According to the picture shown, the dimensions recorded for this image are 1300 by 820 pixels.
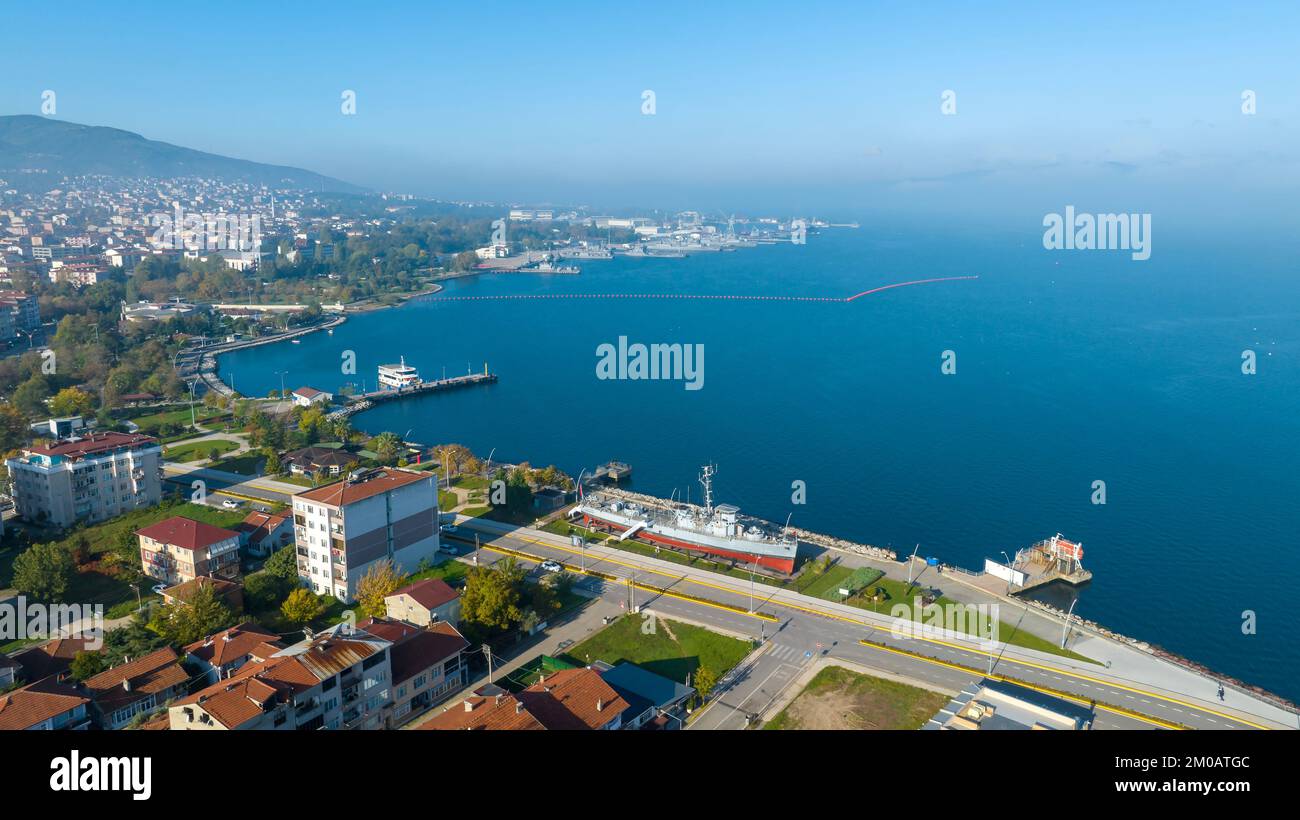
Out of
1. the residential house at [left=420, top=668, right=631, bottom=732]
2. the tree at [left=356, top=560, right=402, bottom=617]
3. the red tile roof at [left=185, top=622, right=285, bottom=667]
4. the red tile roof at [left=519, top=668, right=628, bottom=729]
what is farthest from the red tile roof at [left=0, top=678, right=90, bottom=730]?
the red tile roof at [left=519, top=668, right=628, bottom=729]

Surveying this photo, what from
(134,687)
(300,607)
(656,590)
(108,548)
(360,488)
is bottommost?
(656,590)

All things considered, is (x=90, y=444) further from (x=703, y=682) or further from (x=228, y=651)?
(x=703, y=682)

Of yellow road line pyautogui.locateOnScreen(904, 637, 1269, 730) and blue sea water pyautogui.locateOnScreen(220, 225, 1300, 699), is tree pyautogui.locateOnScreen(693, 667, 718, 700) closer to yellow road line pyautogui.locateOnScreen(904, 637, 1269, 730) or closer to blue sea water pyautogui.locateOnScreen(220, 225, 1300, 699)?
yellow road line pyautogui.locateOnScreen(904, 637, 1269, 730)

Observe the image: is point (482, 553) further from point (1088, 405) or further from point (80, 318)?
point (80, 318)

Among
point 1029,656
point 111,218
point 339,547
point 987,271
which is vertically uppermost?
point 111,218

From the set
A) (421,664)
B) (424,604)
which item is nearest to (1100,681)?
(421,664)

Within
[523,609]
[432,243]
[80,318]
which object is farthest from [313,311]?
[523,609]

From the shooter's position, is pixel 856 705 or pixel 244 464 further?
pixel 244 464
